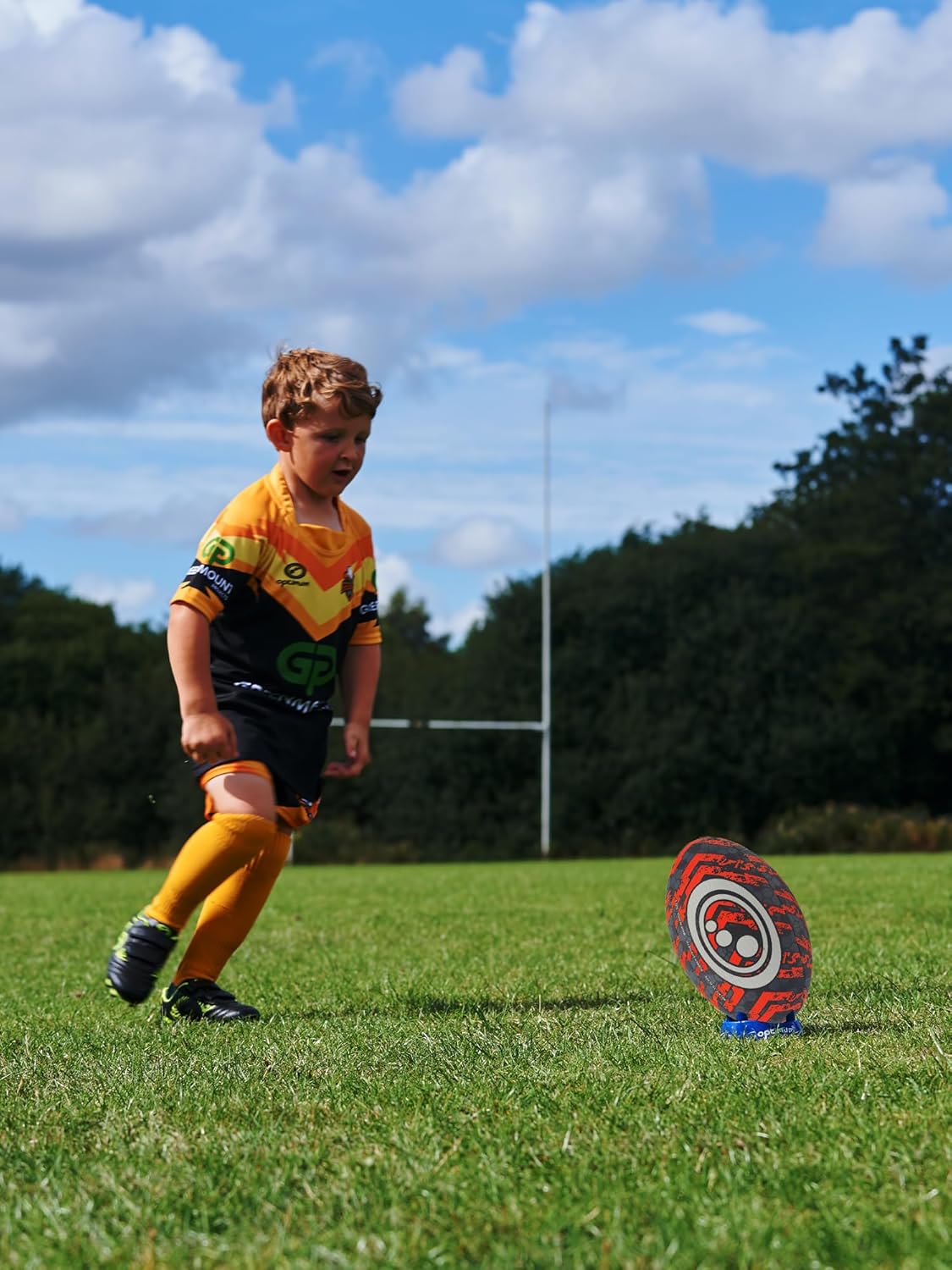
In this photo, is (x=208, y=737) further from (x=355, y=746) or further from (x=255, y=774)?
(x=355, y=746)

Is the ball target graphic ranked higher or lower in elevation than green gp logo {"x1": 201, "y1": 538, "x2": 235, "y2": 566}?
lower

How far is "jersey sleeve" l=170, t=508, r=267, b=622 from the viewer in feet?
13.1

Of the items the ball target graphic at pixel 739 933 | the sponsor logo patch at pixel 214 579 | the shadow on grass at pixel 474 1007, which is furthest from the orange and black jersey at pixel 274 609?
the ball target graphic at pixel 739 933

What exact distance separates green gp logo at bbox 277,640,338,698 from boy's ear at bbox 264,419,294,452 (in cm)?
59

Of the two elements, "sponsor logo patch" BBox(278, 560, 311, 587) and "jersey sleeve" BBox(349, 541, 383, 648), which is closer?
"sponsor logo patch" BBox(278, 560, 311, 587)

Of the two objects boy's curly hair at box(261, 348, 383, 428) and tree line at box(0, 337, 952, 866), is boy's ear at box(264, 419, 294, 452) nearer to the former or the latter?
boy's curly hair at box(261, 348, 383, 428)

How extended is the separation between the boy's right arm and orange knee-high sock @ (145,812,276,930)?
189mm

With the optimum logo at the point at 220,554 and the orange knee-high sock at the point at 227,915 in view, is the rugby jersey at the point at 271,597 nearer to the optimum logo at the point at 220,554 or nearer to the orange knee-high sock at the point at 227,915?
the optimum logo at the point at 220,554

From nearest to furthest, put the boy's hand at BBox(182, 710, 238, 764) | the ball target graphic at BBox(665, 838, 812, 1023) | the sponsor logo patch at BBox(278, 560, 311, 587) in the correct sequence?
the ball target graphic at BBox(665, 838, 812, 1023) → the boy's hand at BBox(182, 710, 238, 764) → the sponsor logo patch at BBox(278, 560, 311, 587)

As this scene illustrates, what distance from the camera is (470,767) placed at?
3741 cm

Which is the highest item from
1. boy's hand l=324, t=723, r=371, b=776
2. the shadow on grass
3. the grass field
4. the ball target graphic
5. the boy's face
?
the boy's face

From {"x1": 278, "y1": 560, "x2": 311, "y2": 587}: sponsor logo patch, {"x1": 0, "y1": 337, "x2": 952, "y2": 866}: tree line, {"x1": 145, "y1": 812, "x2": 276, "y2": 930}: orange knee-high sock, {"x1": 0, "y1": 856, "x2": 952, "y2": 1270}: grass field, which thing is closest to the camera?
{"x1": 0, "y1": 856, "x2": 952, "y2": 1270}: grass field

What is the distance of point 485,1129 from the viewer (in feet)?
7.79

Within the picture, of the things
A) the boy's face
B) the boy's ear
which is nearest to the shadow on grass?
the boy's face
